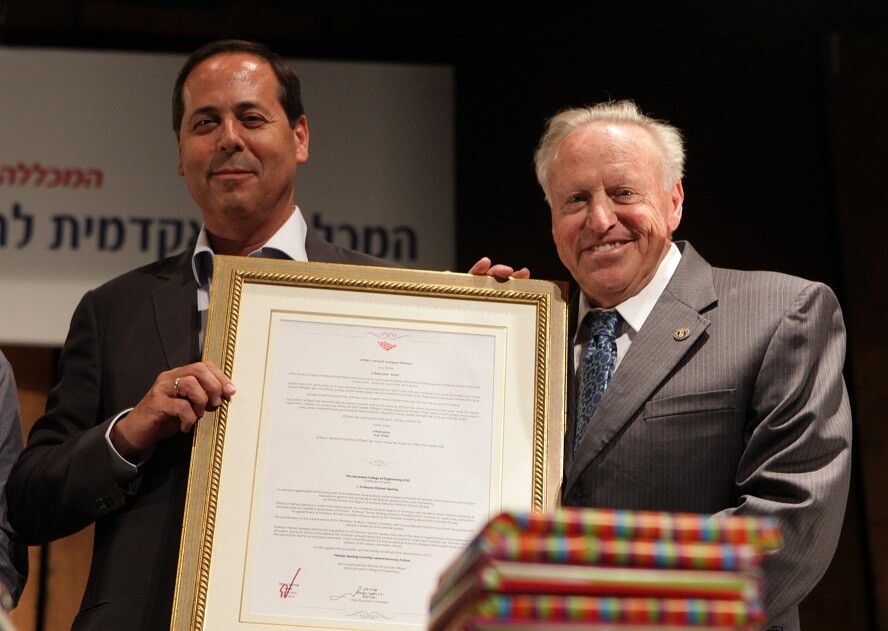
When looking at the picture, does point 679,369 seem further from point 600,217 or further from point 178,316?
point 178,316

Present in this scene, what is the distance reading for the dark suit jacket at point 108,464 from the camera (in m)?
2.18

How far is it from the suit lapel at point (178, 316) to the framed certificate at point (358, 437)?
0.63 feet

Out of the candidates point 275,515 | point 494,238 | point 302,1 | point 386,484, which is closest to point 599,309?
point 386,484

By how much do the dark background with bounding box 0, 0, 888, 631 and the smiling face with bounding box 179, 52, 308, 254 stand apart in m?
1.56

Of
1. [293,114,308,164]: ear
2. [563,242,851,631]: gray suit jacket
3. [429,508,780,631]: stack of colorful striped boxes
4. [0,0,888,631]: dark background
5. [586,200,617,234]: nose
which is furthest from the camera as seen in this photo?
[0,0,888,631]: dark background

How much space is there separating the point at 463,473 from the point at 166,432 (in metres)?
0.57

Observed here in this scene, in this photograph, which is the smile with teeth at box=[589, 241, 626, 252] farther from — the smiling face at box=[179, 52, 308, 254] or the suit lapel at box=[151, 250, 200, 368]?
the suit lapel at box=[151, 250, 200, 368]

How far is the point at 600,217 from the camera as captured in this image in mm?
2311

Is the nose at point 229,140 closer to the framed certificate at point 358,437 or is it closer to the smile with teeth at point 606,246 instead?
the framed certificate at point 358,437

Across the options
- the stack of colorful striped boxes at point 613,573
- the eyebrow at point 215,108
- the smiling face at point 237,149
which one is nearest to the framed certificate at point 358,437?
the smiling face at point 237,149

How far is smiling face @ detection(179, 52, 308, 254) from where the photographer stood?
2475 millimetres

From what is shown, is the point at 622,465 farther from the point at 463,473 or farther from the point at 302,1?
the point at 302,1
